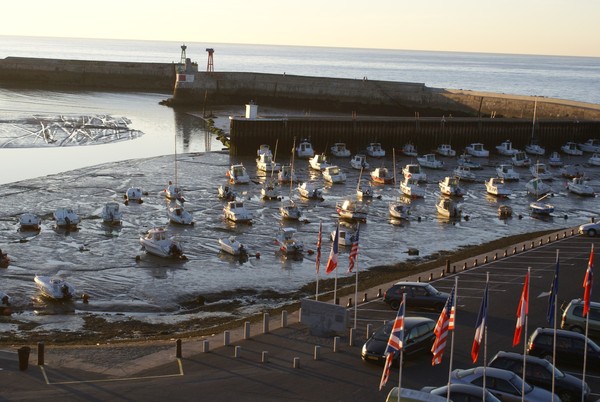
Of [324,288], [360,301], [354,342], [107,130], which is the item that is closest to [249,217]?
[324,288]

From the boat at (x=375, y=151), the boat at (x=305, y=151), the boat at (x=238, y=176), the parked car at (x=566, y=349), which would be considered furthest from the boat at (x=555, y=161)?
the parked car at (x=566, y=349)

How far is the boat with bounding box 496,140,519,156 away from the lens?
9000 centimetres

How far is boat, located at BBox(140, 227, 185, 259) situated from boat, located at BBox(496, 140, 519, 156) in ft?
175

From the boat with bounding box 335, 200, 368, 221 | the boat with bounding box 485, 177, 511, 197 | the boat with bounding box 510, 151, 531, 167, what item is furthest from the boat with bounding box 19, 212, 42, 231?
the boat with bounding box 510, 151, 531, 167

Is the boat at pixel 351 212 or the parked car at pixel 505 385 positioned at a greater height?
the parked car at pixel 505 385

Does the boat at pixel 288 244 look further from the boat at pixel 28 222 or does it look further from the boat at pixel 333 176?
the boat at pixel 333 176

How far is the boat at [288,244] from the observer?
4494cm

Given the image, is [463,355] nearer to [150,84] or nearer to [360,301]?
[360,301]

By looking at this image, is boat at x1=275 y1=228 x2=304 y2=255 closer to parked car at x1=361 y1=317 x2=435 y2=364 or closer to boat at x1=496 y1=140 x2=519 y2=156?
parked car at x1=361 y1=317 x2=435 y2=364

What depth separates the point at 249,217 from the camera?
52.5 metres

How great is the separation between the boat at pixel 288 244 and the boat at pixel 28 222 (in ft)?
43.8

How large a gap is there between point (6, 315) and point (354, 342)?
14.2 m

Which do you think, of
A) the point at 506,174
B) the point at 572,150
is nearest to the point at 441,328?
the point at 506,174

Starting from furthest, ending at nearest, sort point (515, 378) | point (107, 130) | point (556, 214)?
point (107, 130) → point (556, 214) → point (515, 378)
